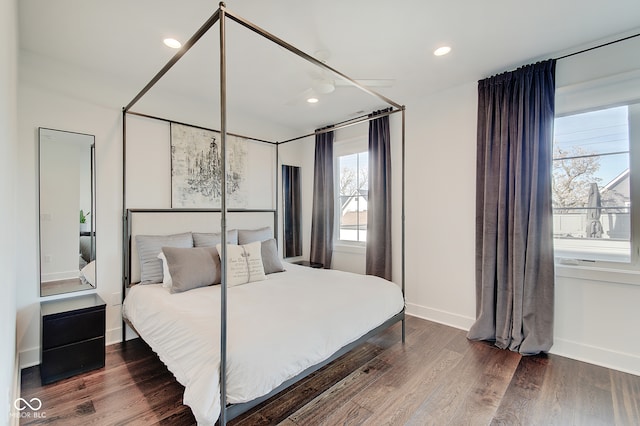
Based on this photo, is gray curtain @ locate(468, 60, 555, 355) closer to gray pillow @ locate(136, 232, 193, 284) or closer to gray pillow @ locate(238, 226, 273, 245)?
gray pillow @ locate(238, 226, 273, 245)

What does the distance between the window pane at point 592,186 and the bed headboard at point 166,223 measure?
3402mm

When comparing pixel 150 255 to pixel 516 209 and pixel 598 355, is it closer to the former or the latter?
pixel 516 209

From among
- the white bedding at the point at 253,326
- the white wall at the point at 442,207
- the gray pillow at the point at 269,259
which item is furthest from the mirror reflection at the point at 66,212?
the white wall at the point at 442,207

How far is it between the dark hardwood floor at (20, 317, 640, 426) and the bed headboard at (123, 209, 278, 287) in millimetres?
801

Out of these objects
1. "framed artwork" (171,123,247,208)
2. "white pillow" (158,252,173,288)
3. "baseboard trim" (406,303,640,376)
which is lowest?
"baseboard trim" (406,303,640,376)

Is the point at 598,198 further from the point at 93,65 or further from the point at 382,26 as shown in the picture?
the point at 93,65

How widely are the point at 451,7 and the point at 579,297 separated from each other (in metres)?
2.57

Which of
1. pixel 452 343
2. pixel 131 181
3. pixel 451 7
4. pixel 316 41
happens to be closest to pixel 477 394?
pixel 452 343

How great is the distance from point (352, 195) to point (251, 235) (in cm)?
160

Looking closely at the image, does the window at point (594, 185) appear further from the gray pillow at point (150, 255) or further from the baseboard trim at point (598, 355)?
the gray pillow at point (150, 255)

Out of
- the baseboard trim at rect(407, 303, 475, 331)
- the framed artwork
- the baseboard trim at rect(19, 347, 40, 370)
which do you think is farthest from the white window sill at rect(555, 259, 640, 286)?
the baseboard trim at rect(19, 347, 40, 370)

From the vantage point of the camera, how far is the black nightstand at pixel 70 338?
7.15 ft

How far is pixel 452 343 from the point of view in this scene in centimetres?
288

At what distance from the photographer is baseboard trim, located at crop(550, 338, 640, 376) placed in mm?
2324
